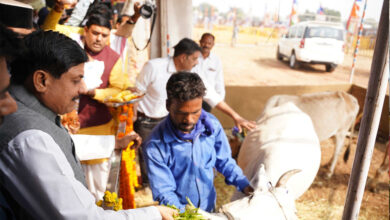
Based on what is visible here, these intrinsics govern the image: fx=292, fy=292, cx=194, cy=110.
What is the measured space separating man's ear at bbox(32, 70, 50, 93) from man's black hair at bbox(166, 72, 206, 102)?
80 cm

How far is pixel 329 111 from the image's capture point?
5066 mm

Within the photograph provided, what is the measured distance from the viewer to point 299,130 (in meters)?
3.60

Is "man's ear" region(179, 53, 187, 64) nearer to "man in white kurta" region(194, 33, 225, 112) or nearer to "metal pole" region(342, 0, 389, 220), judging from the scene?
"man in white kurta" region(194, 33, 225, 112)

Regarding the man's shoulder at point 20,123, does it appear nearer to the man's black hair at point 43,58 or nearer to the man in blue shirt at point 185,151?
the man's black hair at point 43,58

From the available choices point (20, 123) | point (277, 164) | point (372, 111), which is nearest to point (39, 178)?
point (20, 123)

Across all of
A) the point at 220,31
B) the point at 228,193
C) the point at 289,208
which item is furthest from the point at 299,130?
the point at 220,31

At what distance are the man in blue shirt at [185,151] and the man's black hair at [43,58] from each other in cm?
75

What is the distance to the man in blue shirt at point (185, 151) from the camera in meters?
1.83

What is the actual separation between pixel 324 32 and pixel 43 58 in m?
10.6

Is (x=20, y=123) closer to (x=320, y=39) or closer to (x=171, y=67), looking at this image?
(x=171, y=67)

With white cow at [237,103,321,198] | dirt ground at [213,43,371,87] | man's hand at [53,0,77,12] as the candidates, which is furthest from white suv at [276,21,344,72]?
man's hand at [53,0,77,12]

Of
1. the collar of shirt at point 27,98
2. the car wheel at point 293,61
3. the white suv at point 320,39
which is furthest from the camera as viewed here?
the car wheel at point 293,61

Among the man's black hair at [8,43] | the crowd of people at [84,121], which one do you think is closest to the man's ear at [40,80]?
the crowd of people at [84,121]

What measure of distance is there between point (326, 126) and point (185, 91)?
13.0 feet
